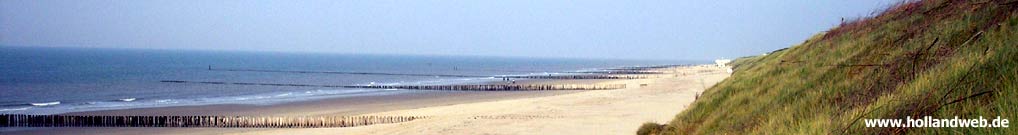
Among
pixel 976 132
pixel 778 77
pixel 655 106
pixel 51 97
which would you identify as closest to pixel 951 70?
pixel 976 132

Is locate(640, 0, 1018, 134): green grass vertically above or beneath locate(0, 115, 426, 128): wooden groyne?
above

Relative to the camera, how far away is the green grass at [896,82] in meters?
5.92

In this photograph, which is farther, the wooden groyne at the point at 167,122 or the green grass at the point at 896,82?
the wooden groyne at the point at 167,122

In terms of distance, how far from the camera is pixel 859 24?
634 inches

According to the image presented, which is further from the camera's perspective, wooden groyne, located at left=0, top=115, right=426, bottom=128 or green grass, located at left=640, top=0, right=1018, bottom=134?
wooden groyne, located at left=0, top=115, right=426, bottom=128

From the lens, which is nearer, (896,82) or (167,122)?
(896,82)

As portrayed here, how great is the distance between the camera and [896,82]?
7617 millimetres

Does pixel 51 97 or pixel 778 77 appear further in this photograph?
pixel 51 97

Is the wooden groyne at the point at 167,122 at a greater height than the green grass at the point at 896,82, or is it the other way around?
the green grass at the point at 896,82

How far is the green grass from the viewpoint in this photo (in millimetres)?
5922

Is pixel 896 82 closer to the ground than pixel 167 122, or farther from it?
farther from it

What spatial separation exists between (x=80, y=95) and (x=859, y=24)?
54424mm

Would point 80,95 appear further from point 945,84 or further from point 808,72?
point 945,84

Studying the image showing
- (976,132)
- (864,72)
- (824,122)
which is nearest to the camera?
(976,132)
